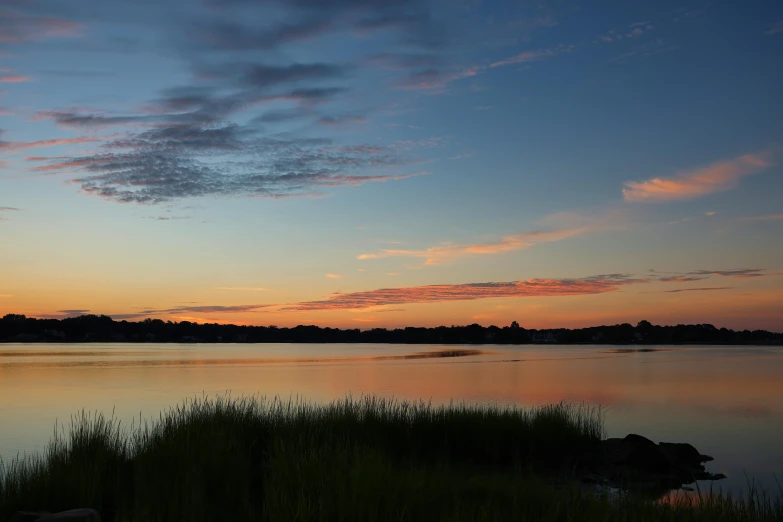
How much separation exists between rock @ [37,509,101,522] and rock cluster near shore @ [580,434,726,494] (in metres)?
11.4

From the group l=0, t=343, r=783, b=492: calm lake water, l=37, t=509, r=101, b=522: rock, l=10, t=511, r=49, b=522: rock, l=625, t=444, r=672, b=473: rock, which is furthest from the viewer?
l=0, t=343, r=783, b=492: calm lake water

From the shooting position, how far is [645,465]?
55.5ft

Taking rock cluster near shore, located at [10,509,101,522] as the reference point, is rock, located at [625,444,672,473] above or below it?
below

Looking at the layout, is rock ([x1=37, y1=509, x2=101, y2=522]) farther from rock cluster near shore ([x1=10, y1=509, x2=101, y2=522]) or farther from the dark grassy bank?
the dark grassy bank

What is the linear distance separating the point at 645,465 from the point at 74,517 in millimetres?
14509

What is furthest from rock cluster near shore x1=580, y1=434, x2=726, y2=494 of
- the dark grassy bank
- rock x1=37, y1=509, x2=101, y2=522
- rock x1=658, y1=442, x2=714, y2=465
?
rock x1=37, y1=509, x2=101, y2=522

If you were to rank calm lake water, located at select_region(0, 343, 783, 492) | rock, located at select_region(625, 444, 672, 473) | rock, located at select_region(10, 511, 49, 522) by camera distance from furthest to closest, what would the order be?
1. calm lake water, located at select_region(0, 343, 783, 492)
2. rock, located at select_region(625, 444, 672, 473)
3. rock, located at select_region(10, 511, 49, 522)

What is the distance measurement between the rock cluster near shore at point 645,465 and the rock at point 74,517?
37.6 feet

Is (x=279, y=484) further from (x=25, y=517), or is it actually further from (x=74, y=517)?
(x=25, y=517)

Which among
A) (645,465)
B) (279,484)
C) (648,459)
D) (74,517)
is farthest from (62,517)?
(648,459)

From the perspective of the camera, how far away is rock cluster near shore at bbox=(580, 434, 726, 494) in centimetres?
1573

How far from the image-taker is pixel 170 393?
37.6 metres

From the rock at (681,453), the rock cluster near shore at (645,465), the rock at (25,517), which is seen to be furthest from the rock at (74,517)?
the rock at (681,453)

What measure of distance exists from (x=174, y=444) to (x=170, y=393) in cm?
2788
